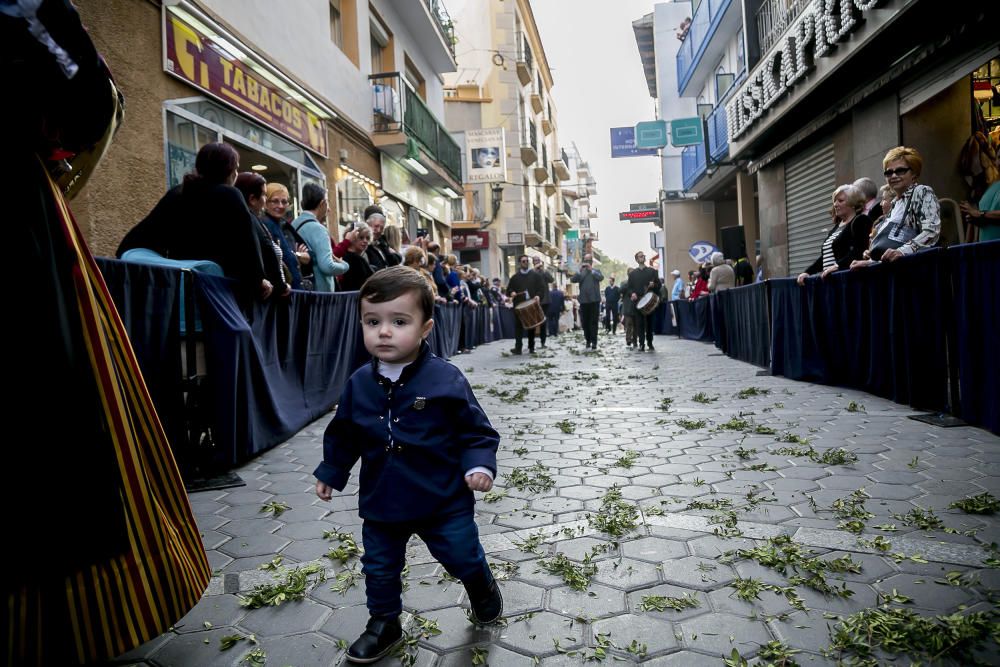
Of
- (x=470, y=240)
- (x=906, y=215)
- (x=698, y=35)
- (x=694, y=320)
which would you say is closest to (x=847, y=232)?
(x=906, y=215)

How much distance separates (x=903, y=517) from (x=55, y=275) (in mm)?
3463

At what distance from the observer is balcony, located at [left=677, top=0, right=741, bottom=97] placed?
19.8 metres

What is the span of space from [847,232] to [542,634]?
631 centimetres

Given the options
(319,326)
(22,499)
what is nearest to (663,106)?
(319,326)

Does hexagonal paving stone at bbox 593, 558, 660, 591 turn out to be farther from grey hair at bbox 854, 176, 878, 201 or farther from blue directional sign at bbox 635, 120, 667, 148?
blue directional sign at bbox 635, 120, 667, 148

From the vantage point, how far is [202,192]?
14.7 ft

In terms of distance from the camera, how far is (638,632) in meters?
2.20

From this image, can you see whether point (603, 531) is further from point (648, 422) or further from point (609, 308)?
point (609, 308)

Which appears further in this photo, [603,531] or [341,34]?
[341,34]

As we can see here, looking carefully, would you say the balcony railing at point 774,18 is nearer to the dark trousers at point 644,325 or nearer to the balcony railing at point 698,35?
the balcony railing at point 698,35

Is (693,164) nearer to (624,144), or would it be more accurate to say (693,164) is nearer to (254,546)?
(624,144)

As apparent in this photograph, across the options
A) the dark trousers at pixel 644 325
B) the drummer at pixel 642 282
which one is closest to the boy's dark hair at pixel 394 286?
the drummer at pixel 642 282

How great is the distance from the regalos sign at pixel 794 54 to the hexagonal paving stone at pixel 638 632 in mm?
9891

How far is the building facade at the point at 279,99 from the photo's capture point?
7.31 m
